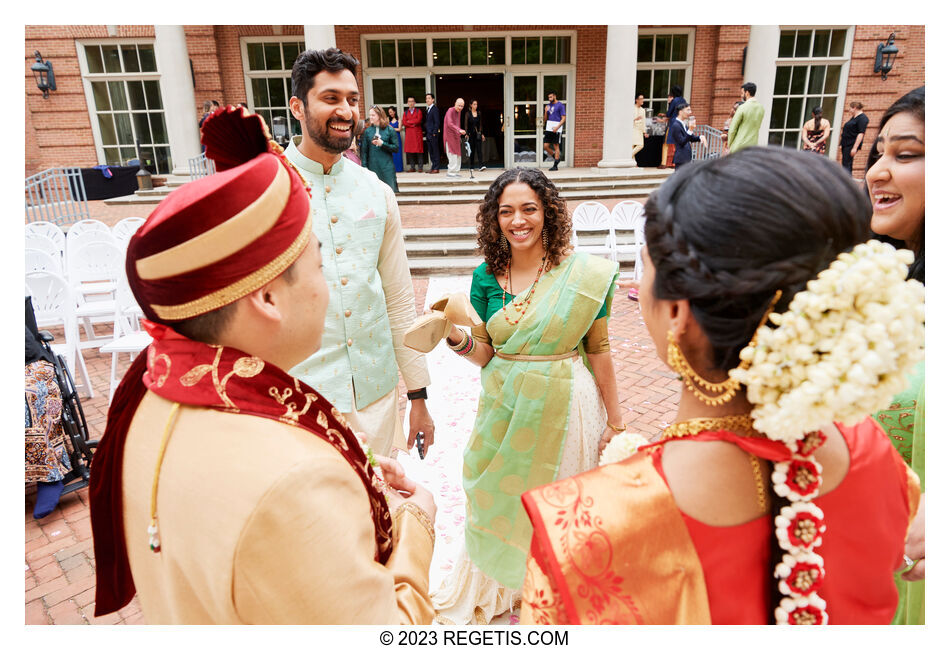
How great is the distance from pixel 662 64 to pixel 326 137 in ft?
46.1

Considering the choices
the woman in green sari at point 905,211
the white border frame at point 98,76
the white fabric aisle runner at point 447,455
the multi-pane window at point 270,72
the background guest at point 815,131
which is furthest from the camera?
the multi-pane window at point 270,72

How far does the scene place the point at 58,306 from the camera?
4.78m

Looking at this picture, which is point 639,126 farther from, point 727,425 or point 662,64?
point 727,425

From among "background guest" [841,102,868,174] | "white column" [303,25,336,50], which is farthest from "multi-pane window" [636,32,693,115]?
"white column" [303,25,336,50]

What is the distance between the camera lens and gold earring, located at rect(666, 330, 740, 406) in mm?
920

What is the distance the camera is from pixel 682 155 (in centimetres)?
1122

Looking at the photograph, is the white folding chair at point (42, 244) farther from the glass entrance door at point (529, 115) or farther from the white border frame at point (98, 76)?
the glass entrance door at point (529, 115)

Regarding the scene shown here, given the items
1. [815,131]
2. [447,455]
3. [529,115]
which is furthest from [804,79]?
[447,455]

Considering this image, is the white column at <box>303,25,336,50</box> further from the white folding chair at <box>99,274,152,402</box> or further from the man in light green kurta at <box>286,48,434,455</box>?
the man in light green kurta at <box>286,48,434,455</box>

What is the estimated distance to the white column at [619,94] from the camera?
11.0 metres

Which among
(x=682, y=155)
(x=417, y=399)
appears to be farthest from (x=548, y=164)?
(x=417, y=399)

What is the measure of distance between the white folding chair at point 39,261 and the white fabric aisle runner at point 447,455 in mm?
3765

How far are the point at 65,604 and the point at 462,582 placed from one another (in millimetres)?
1905

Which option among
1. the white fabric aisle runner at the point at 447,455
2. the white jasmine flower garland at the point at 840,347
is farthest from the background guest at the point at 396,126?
the white jasmine flower garland at the point at 840,347
